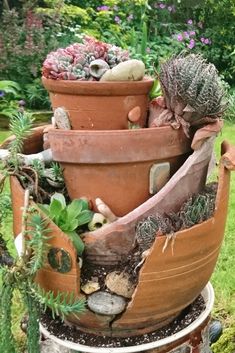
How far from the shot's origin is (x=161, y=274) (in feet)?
4.12

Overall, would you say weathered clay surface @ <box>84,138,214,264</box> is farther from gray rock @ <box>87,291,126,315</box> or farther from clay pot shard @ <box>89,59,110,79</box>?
clay pot shard @ <box>89,59,110,79</box>

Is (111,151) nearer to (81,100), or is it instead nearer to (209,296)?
(81,100)

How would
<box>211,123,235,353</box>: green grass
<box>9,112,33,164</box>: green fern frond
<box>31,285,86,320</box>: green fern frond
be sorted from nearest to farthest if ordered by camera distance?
<box>31,285,86,320</box>: green fern frond
<box>9,112,33,164</box>: green fern frond
<box>211,123,235,353</box>: green grass

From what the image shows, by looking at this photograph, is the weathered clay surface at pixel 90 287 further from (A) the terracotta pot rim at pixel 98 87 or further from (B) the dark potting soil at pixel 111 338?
(A) the terracotta pot rim at pixel 98 87

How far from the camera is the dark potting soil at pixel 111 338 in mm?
1353

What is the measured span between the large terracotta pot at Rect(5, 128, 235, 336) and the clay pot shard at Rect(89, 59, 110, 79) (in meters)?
0.30

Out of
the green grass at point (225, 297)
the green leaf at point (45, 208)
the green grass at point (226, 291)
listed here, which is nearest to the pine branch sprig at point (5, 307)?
the green leaf at point (45, 208)

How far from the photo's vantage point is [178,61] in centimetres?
127

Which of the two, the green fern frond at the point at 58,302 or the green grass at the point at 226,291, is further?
the green grass at the point at 226,291

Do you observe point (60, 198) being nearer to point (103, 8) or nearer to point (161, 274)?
point (161, 274)

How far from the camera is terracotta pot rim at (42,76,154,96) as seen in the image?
1.24m

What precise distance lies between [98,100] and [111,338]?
0.54 metres

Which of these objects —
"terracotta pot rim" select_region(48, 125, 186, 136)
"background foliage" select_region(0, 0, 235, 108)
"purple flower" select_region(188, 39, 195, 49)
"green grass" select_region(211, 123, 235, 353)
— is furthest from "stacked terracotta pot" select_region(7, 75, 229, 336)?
"purple flower" select_region(188, 39, 195, 49)

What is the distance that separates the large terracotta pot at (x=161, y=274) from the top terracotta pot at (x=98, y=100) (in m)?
0.21
